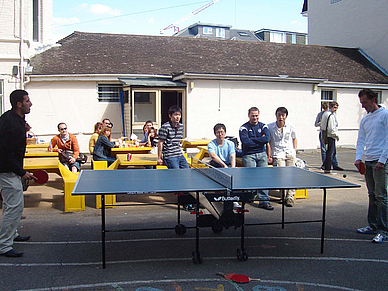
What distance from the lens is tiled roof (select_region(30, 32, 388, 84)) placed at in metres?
17.1

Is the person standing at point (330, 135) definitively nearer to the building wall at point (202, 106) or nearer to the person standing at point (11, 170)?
the building wall at point (202, 106)

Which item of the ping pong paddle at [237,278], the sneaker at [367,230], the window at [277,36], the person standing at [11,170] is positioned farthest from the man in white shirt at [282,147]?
the window at [277,36]

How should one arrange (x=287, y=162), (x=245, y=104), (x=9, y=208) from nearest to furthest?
1. (x=9, y=208)
2. (x=287, y=162)
3. (x=245, y=104)

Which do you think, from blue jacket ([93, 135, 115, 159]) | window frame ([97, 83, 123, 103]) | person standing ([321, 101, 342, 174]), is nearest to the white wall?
window frame ([97, 83, 123, 103])

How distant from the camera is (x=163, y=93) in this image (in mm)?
18047

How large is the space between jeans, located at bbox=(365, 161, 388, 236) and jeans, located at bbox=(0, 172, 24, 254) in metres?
4.78

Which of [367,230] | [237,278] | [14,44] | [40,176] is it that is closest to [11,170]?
[40,176]

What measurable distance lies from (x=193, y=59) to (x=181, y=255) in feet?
47.8

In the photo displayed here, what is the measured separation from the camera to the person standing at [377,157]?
5.55 metres

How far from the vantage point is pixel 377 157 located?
5.60m

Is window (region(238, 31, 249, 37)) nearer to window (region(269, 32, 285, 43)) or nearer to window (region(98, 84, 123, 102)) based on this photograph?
window (region(269, 32, 285, 43))

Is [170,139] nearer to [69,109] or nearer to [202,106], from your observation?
[202,106]

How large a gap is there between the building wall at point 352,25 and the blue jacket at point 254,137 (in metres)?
17.8

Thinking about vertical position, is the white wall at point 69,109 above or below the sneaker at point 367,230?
above
